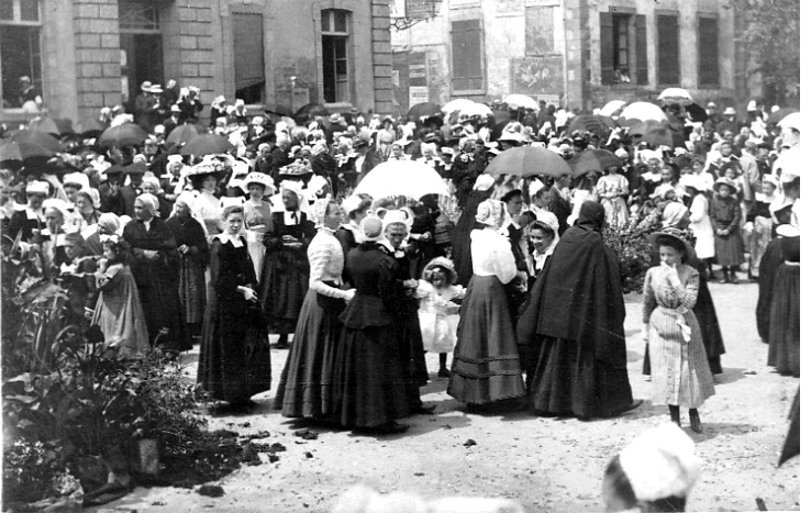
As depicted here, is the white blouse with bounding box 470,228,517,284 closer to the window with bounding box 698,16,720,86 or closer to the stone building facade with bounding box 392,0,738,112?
the stone building facade with bounding box 392,0,738,112

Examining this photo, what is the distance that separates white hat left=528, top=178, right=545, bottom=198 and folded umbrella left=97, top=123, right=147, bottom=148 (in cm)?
436

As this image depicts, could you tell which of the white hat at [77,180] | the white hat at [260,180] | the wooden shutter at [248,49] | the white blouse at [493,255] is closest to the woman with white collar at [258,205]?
the white hat at [260,180]

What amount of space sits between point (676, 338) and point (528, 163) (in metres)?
3.49

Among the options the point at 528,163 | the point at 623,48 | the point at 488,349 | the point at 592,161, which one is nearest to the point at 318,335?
the point at 488,349

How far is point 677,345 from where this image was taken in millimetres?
7203

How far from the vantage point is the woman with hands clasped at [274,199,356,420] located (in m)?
7.75

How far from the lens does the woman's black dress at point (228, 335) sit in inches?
320

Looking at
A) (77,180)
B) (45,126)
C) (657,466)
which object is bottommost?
(657,466)

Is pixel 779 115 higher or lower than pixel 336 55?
lower

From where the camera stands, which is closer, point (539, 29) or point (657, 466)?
point (657, 466)

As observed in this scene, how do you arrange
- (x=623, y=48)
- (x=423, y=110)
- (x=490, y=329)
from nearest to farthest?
1. (x=490, y=329)
2. (x=623, y=48)
3. (x=423, y=110)

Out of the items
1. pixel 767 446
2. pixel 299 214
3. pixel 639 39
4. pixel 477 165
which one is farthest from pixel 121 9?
pixel 767 446

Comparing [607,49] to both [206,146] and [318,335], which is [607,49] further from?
[318,335]

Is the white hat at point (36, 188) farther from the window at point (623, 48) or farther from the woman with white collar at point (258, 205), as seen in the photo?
the window at point (623, 48)
